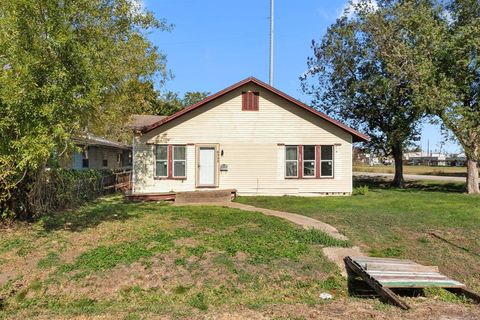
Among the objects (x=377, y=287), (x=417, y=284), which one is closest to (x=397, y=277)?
(x=417, y=284)

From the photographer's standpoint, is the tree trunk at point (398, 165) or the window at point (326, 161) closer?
the window at point (326, 161)

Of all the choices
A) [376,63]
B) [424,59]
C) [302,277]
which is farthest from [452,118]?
[302,277]

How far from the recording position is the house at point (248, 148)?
1797cm

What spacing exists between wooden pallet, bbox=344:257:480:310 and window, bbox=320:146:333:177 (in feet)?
34.7

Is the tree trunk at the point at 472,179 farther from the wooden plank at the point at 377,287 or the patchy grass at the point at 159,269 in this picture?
the wooden plank at the point at 377,287

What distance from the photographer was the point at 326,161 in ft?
60.5

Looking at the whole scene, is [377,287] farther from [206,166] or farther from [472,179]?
[472,179]

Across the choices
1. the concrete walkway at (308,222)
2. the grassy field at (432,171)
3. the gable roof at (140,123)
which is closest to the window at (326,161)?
the concrete walkway at (308,222)

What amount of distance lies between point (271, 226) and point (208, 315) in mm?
4893

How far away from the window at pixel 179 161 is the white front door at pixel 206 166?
0.69 m

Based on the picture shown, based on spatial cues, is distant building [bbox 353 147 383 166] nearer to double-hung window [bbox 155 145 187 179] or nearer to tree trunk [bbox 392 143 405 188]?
tree trunk [bbox 392 143 405 188]

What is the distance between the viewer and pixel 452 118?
1984 centimetres

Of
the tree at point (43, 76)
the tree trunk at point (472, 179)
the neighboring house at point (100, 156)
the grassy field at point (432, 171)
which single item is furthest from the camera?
the grassy field at point (432, 171)

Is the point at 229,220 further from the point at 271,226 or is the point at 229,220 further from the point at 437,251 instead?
the point at 437,251
